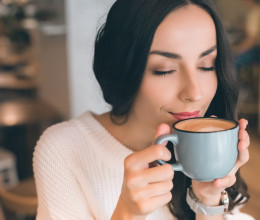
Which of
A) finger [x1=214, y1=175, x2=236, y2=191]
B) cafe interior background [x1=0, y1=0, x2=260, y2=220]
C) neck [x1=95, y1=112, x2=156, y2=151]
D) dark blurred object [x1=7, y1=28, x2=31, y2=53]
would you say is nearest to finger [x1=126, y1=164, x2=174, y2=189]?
finger [x1=214, y1=175, x2=236, y2=191]

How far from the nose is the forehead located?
7 cm

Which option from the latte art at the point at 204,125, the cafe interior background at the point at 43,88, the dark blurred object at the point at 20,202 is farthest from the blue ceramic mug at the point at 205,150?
the dark blurred object at the point at 20,202

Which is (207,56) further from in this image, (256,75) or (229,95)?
(256,75)

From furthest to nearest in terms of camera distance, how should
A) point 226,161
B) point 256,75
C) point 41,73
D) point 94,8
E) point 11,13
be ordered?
point 256,75 → point 11,13 → point 41,73 → point 94,8 → point 226,161

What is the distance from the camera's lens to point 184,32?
2.76 ft

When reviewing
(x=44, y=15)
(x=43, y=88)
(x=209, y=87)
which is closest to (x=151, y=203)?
(x=209, y=87)

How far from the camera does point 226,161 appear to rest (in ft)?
2.29

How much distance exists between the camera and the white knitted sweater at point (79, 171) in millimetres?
1001

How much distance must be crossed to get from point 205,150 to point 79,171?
51 cm

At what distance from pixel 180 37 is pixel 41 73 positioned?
312cm

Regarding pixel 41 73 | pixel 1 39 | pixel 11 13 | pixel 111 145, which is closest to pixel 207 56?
pixel 111 145

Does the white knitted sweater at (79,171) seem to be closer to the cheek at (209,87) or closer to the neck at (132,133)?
the neck at (132,133)

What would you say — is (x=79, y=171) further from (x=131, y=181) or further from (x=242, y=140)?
(x=242, y=140)

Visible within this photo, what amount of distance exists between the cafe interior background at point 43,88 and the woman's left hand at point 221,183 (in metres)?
0.99
